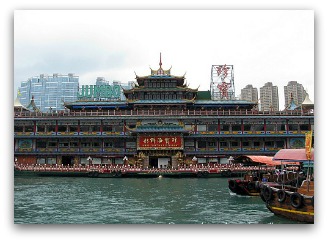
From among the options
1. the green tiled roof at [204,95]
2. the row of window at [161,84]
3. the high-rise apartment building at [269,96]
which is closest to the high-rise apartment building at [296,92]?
the green tiled roof at [204,95]

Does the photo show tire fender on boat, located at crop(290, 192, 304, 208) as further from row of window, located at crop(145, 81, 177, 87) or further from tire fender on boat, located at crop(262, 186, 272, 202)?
row of window, located at crop(145, 81, 177, 87)

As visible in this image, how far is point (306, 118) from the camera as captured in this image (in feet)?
118

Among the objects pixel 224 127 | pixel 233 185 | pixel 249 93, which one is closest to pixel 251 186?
pixel 233 185

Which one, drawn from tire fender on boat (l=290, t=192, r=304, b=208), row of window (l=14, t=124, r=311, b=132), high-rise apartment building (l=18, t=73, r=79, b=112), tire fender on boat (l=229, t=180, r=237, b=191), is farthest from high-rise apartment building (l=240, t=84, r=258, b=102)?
tire fender on boat (l=290, t=192, r=304, b=208)

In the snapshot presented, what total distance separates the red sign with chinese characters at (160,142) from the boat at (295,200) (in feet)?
64.2

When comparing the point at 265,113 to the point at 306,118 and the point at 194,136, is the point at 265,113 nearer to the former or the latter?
the point at 306,118

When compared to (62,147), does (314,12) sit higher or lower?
higher

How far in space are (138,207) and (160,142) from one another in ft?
61.3

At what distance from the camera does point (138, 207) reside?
587 inches

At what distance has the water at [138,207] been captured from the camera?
12.5 meters

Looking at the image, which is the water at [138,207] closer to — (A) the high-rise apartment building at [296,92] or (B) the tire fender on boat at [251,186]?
(B) the tire fender on boat at [251,186]

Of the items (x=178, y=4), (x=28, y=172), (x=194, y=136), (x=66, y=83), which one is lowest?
(x=28, y=172)

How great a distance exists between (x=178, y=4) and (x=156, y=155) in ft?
75.2
